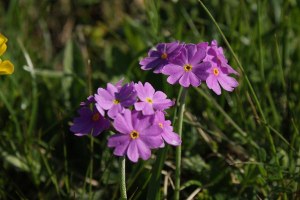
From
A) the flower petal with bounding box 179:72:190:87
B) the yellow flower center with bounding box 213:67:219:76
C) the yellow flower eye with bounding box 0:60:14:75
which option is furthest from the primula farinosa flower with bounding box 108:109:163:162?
the yellow flower eye with bounding box 0:60:14:75

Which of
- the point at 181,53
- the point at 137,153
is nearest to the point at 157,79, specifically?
the point at 181,53

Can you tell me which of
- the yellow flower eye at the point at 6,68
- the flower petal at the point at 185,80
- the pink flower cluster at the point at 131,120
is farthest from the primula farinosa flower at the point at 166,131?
the yellow flower eye at the point at 6,68

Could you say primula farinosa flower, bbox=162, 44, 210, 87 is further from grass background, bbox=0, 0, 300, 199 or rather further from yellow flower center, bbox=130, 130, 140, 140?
grass background, bbox=0, 0, 300, 199

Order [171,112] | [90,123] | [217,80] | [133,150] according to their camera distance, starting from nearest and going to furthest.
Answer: [133,150], [90,123], [217,80], [171,112]

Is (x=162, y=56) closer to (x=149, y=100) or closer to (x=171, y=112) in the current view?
(x=149, y=100)

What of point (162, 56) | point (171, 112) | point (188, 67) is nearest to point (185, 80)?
point (188, 67)
